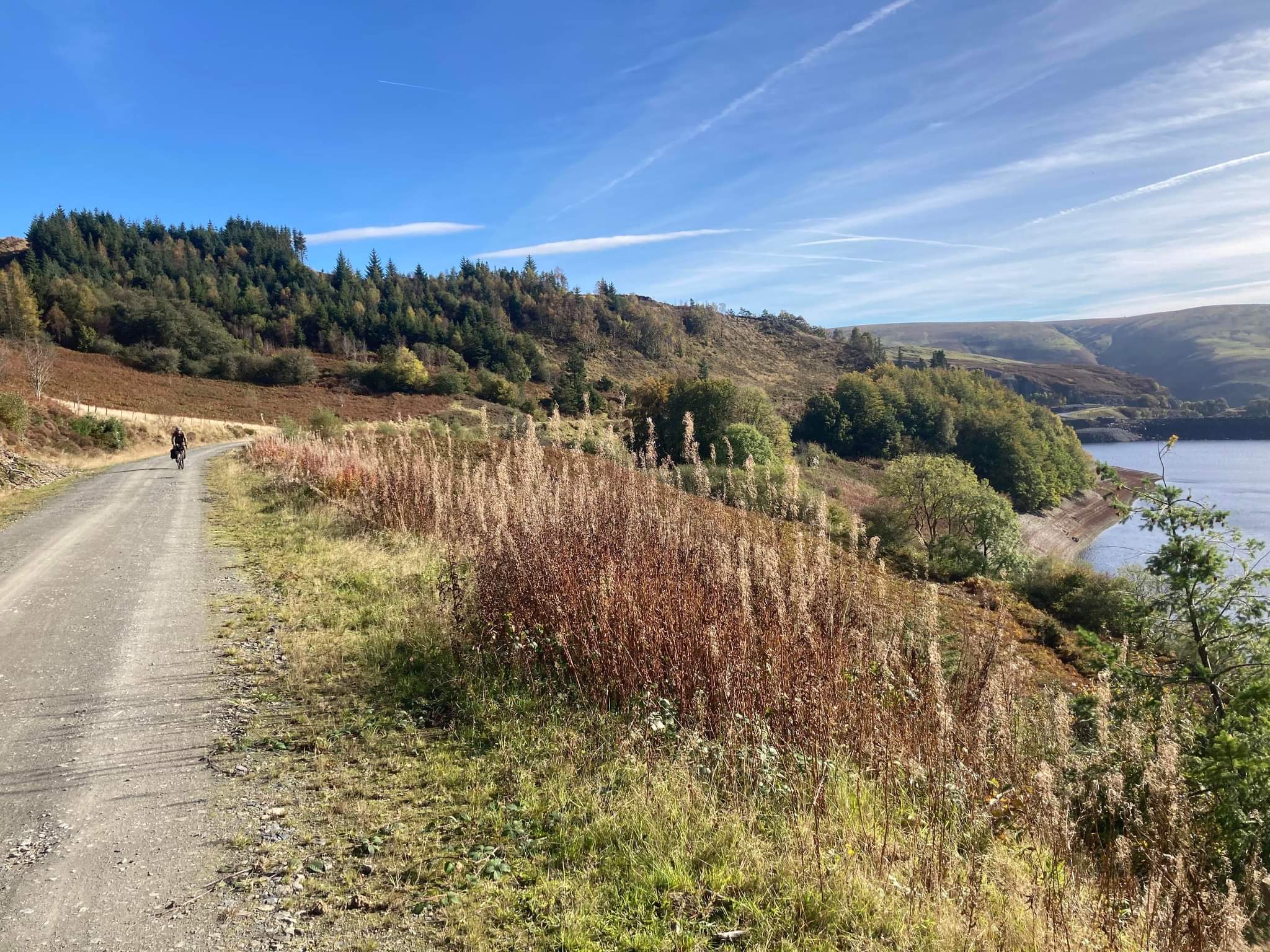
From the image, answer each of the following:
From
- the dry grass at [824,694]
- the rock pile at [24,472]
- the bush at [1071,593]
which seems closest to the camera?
the dry grass at [824,694]

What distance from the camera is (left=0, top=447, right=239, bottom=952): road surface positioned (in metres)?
2.66

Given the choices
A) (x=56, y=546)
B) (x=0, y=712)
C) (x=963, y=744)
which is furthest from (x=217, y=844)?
(x=56, y=546)

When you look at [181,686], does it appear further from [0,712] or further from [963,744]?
[963,744]

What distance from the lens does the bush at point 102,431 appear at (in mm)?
27547

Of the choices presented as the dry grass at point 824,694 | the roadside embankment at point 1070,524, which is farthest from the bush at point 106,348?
the roadside embankment at point 1070,524

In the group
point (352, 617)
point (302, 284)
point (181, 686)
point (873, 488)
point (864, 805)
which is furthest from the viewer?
point (302, 284)

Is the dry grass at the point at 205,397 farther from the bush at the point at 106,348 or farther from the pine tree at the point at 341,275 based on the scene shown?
the pine tree at the point at 341,275

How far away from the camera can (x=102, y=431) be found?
28.5 metres

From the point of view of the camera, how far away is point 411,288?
127438mm

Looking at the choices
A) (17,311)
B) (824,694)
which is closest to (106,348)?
(17,311)

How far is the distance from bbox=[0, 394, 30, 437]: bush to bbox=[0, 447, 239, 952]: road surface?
19.5 m

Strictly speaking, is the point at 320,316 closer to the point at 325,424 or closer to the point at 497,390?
the point at 497,390

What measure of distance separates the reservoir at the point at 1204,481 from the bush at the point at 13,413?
1310 inches

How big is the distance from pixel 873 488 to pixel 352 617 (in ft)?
198
